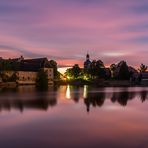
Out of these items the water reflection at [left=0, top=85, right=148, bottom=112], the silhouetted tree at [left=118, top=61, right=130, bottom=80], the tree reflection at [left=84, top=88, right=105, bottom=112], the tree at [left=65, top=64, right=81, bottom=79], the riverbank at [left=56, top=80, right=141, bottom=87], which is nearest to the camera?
the water reflection at [left=0, top=85, right=148, bottom=112]

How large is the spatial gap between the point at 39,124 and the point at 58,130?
1.89 meters

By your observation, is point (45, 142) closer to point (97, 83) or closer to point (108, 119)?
point (108, 119)

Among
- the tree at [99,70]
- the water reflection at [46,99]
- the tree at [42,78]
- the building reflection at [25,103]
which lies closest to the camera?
the building reflection at [25,103]

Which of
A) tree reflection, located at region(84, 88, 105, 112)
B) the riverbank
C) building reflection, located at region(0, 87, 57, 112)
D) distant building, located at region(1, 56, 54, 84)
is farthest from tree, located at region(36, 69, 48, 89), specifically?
building reflection, located at region(0, 87, 57, 112)

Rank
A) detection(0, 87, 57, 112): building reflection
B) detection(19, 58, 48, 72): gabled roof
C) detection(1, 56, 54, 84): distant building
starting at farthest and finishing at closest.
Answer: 1. detection(19, 58, 48, 72): gabled roof
2. detection(1, 56, 54, 84): distant building
3. detection(0, 87, 57, 112): building reflection

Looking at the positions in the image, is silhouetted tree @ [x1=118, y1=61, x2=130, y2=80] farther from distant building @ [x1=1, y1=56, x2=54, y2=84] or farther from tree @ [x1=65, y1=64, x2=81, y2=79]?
distant building @ [x1=1, y1=56, x2=54, y2=84]

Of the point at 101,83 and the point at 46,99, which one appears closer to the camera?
the point at 46,99

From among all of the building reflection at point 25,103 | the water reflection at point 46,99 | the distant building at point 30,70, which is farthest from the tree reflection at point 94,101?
the distant building at point 30,70

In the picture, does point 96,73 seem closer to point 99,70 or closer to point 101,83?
point 99,70

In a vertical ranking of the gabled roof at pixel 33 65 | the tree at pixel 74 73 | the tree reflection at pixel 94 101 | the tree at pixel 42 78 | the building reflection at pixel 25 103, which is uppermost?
the gabled roof at pixel 33 65

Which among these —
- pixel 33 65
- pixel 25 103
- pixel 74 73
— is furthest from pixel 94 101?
pixel 74 73

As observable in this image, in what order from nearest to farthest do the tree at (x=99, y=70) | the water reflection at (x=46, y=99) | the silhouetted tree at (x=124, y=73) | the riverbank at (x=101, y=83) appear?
the water reflection at (x=46, y=99)
the riverbank at (x=101, y=83)
the silhouetted tree at (x=124, y=73)
the tree at (x=99, y=70)

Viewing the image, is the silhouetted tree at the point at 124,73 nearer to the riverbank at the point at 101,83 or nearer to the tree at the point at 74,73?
the riverbank at the point at 101,83

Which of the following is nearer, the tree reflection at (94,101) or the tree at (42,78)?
the tree reflection at (94,101)
